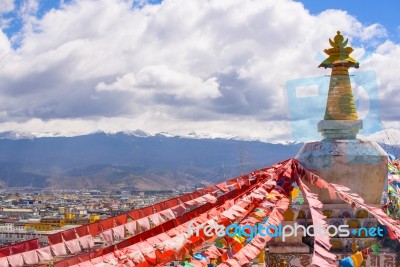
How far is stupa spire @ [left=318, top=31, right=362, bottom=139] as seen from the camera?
1298 centimetres

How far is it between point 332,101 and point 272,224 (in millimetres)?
3651

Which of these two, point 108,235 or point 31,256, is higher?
point 108,235

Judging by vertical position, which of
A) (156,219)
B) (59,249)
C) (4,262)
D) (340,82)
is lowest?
(4,262)

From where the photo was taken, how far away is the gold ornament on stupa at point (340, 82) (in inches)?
516

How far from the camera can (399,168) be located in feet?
51.3

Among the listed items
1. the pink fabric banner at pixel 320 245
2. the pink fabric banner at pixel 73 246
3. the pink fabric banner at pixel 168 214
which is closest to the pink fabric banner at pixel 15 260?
the pink fabric banner at pixel 73 246

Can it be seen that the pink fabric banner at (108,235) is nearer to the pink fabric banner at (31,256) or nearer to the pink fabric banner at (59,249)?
the pink fabric banner at (59,249)

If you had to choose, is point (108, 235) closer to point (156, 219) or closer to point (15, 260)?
point (156, 219)

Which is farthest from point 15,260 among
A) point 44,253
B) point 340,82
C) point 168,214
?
point 340,82

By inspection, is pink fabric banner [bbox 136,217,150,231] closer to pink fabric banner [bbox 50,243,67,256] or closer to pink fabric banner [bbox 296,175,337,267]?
pink fabric banner [bbox 50,243,67,256]

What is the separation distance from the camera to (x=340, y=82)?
13211 mm

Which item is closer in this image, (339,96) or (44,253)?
(44,253)

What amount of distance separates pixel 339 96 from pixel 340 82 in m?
Answer: 0.28

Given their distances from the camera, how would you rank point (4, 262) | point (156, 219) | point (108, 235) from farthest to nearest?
point (156, 219)
point (108, 235)
point (4, 262)
